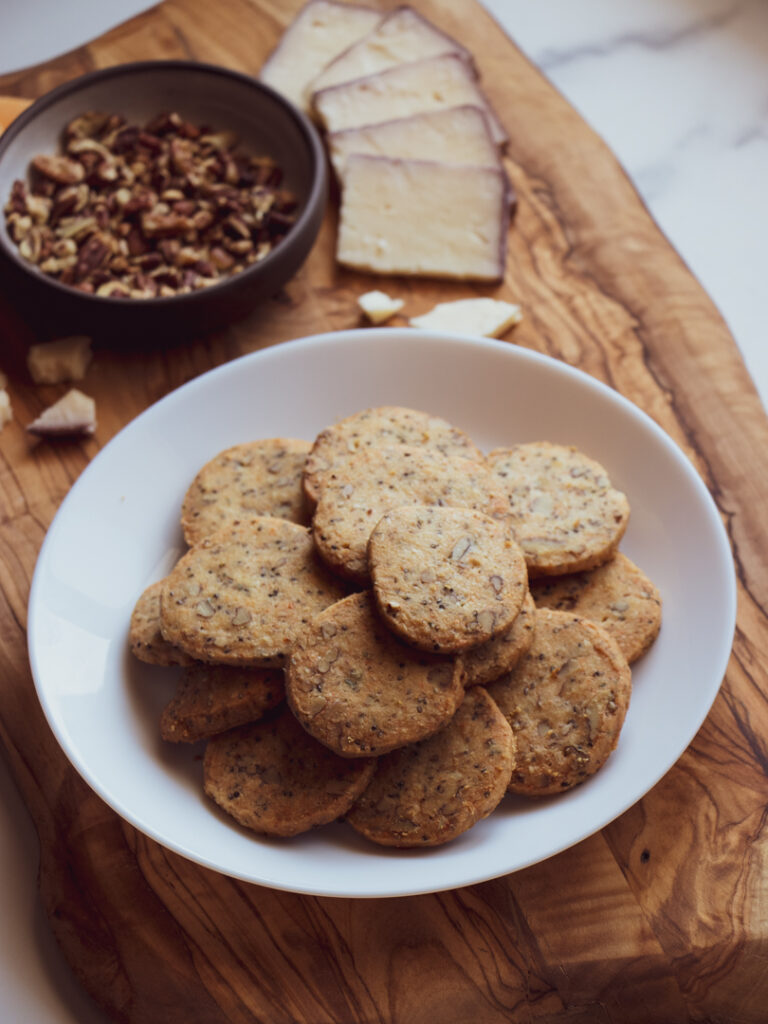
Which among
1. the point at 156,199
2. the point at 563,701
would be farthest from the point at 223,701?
the point at 156,199

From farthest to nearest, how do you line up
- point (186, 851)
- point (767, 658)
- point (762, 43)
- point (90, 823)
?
point (762, 43)
point (767, 658)
point (90, 823)
point (186, 851)

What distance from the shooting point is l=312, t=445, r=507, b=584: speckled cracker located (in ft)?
4.84

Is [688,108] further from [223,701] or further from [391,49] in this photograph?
[223,701]

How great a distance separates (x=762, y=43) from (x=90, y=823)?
260 cm

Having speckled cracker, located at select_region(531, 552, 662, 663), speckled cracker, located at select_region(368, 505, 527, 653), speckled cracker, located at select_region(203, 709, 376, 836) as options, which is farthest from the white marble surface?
speckled cracker, located at select_region(203, 709, 376, 836)

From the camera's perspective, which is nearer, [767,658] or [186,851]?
[186,851]

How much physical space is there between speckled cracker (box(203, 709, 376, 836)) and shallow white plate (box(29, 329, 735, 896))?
40 millimetres

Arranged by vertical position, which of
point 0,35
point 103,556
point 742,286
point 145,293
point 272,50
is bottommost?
point 742,286

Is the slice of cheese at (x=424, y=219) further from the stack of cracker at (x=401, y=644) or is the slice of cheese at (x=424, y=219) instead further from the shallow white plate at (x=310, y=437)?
the stack of cracker at (x=401, y=644)

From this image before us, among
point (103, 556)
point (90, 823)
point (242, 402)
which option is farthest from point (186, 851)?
point (242, 402)

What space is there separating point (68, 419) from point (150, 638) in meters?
0.61

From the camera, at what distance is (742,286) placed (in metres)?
2.28

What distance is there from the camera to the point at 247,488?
5.59ft

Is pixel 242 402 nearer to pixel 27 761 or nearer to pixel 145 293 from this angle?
pixel 145 293
